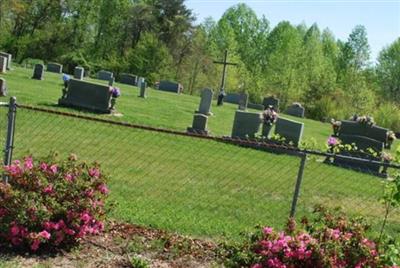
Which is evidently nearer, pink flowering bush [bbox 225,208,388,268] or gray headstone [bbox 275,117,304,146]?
pink flowering bush [bbox 225,208,388,268]

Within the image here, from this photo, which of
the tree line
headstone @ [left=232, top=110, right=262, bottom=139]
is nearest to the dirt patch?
headstone @ [left=232, top=110, right=262, bottom=139]

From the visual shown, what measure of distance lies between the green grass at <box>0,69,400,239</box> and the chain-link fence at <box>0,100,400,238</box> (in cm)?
2

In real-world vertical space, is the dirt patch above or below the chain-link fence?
below

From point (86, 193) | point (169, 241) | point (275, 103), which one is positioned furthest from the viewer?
point (275, 103)

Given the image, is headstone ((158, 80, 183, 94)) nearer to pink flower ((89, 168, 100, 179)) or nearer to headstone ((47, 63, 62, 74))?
headstone ((47, 63, 62, 74))

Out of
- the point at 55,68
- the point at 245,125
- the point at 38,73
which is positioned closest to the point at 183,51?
the point at 55,68

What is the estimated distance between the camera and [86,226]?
5883 millimetres

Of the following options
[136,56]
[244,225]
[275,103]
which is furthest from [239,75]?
[244,225]

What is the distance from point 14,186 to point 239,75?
52.7m

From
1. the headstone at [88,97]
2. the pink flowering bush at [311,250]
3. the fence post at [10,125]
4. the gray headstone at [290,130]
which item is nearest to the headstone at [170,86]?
the headstone at [88,97]

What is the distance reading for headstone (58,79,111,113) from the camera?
18062 mm

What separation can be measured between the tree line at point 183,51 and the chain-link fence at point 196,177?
30127mm

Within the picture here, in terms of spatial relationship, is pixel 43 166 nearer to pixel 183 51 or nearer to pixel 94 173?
pixel 94 173

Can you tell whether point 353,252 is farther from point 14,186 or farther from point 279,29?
point 279,29
